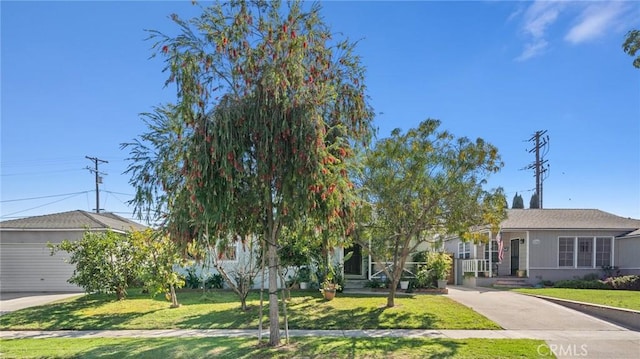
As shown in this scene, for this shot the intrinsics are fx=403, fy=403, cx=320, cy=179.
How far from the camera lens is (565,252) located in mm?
20953

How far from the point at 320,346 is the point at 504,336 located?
4280mm

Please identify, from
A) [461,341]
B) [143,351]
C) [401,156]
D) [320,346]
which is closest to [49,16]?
[143,351]

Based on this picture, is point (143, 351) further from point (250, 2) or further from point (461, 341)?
point (250, 2)

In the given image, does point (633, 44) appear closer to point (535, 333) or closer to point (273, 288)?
point (535, 333)

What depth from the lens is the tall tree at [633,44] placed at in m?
7.21

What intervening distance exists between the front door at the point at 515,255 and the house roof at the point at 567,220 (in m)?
1.43

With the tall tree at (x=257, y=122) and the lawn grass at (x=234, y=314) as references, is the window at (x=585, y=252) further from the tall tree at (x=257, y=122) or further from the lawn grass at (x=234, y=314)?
the tall tree at (x=257, y=122)

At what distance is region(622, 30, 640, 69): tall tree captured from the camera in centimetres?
721

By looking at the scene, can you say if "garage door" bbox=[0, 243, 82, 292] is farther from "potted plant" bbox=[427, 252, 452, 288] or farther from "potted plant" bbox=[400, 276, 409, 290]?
"potted plant" bbox=[427, 252, 452, 288]

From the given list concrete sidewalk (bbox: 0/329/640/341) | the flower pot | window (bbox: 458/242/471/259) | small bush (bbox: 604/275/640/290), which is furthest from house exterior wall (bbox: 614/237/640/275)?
the flower pot

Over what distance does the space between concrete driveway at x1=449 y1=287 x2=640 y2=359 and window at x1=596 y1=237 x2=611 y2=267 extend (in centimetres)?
841

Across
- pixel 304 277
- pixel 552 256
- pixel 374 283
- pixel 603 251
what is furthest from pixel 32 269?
pixel 603 251

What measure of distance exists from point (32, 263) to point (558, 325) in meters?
21.9

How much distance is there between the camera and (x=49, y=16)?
11.2 m
